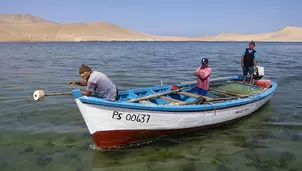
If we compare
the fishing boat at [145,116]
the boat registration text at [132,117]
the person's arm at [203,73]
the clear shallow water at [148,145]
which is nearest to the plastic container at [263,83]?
the clear shallow water at [148,145]

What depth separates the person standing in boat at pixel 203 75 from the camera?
8779mm

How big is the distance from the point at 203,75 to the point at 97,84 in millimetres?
3925

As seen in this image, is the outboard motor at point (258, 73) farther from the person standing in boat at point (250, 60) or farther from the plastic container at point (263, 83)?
the plastic container at point (263, 83)

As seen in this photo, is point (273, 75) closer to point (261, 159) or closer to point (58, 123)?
point (261, 159)

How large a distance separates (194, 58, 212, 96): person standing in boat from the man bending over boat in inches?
131

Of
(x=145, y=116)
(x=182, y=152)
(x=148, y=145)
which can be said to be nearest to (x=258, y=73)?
(x=182, y=152)

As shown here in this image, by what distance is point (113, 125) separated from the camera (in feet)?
21.9

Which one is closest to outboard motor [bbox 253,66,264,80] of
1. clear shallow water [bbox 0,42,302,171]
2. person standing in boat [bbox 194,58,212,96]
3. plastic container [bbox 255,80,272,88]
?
plastic container [bbox 255,80,272,88]

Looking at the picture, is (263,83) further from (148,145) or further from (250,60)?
(148,145)

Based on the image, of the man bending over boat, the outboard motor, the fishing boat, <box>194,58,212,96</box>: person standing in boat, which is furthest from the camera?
the outboard motor

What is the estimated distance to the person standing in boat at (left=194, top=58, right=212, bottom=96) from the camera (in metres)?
8.78

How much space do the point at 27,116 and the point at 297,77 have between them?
18352 millimetres

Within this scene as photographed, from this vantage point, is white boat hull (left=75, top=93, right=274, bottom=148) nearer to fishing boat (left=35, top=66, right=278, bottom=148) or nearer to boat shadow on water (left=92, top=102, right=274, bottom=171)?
fishing boat (left=35, top=66, right=278, bottom=148)

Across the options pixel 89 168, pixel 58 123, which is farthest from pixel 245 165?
pixel 58 123
